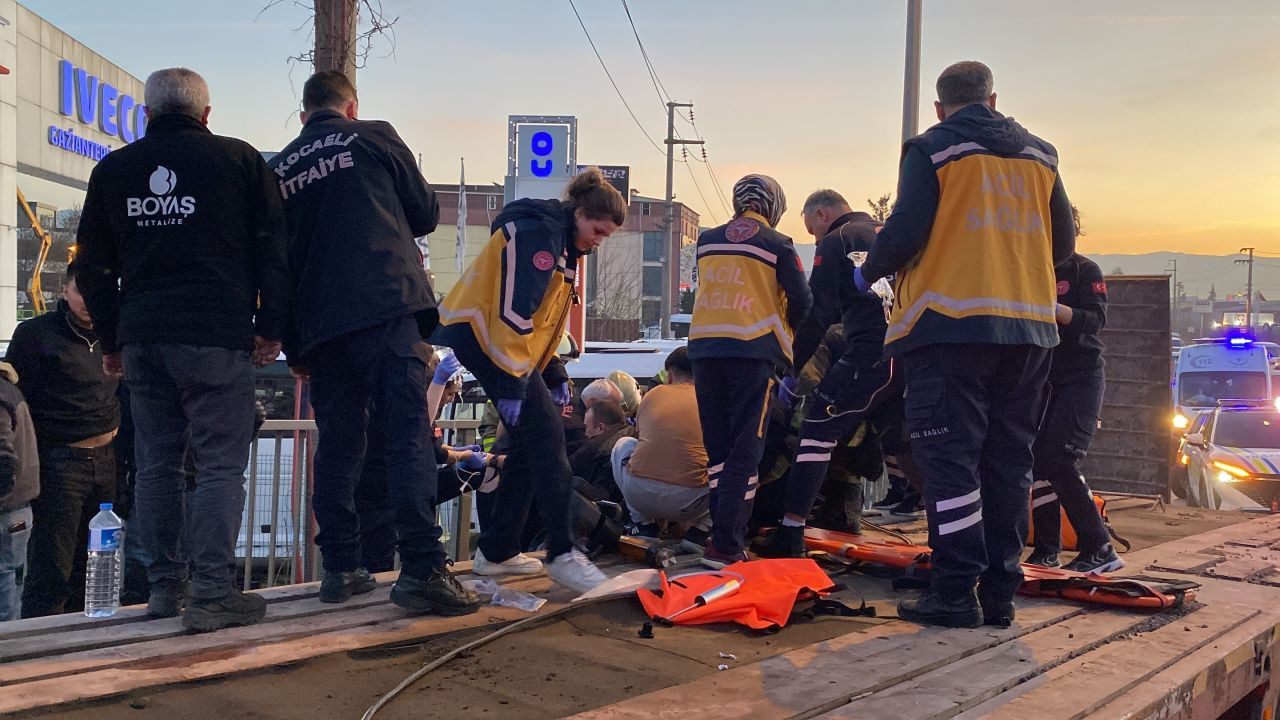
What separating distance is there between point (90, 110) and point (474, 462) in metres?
20.5

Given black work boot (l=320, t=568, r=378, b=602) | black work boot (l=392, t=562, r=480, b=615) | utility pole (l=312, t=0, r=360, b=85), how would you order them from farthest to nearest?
utility pole (l=312, t=0, r=360, b=85), black work boot (l=320, t=568, r=378, b=602), black work boot (l=392, t=562, r=480, b=615)

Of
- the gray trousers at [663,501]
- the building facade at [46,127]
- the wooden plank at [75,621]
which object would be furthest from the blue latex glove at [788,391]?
the building facade at [46,127]

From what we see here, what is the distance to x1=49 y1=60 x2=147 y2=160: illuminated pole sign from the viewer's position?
2120 centimetres

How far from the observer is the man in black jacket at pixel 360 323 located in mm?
3865

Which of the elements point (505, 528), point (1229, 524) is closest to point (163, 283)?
point (505, 528)

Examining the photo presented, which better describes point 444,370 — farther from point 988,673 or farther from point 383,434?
point 988,673

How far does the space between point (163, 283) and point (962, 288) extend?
2812 mm

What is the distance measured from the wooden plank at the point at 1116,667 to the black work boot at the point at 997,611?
1.25ft

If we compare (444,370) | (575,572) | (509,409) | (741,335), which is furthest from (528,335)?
(444,370)

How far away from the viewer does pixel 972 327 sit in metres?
4.00

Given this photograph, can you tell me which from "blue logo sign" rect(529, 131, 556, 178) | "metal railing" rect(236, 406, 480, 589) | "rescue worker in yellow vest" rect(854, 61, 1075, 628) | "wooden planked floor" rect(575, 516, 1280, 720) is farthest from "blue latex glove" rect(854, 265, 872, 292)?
"blue logo sign" rect(529, 131, 556, 178)

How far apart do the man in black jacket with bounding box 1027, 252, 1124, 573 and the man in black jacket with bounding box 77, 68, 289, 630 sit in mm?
3816

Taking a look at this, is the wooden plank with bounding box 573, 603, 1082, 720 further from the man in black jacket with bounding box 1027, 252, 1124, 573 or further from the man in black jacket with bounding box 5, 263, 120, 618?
the man in black jacket with bounding box 5, 263, 120, 618

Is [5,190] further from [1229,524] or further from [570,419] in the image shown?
[1229,524]
